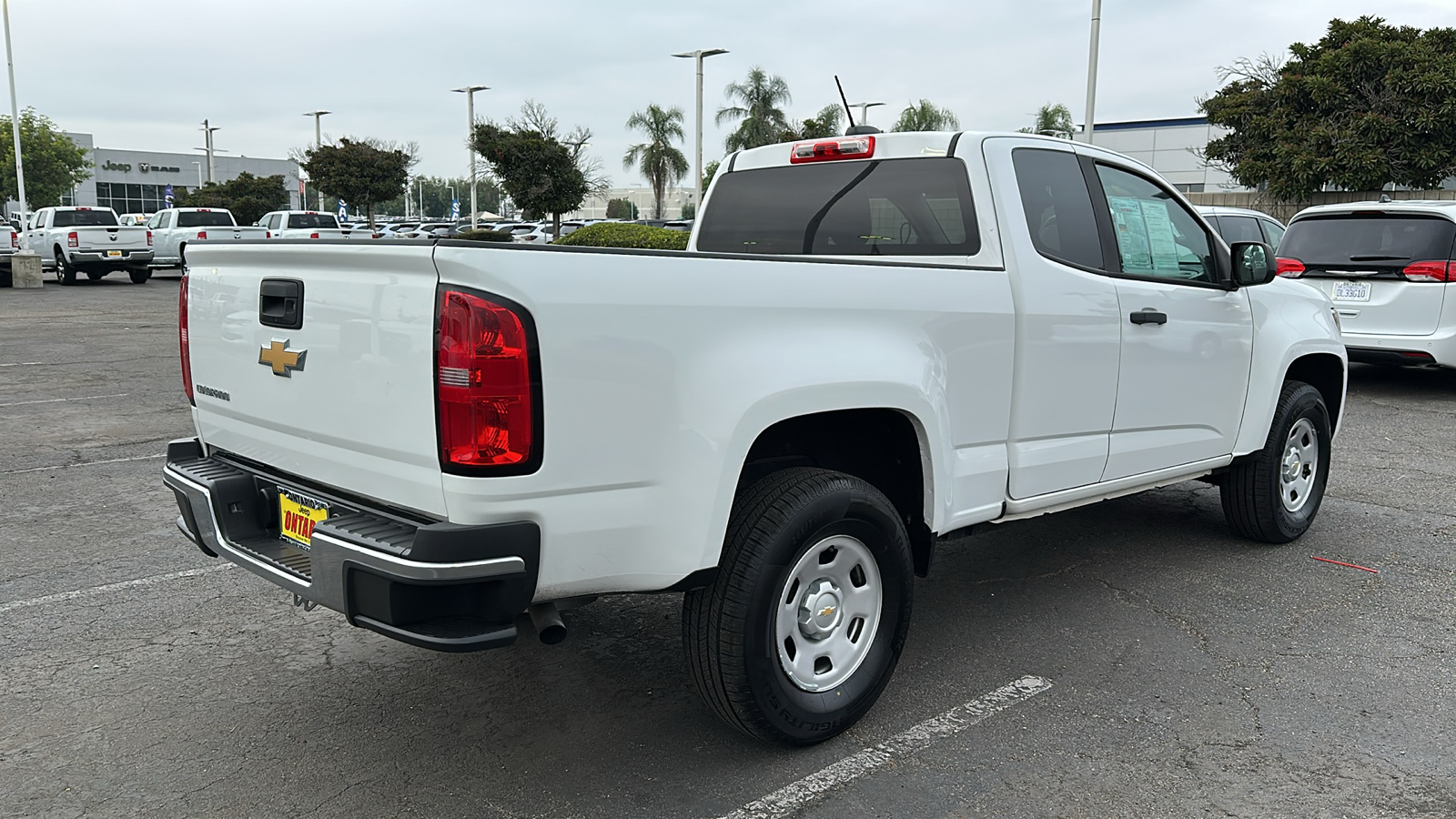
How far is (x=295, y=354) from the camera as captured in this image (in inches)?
128

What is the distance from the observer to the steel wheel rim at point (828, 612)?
11.3 ft

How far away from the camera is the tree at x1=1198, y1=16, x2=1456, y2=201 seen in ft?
67.4

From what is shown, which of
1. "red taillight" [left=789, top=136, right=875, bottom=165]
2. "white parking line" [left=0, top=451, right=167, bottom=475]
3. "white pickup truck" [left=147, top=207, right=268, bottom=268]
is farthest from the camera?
"white pickup truck" [left=147, top=207, right=268, bottom=268]

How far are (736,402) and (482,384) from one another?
72 centimetres

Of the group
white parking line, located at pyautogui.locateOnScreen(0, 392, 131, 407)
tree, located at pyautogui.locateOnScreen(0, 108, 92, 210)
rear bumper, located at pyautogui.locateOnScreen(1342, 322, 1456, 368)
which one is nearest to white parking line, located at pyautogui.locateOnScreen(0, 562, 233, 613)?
white parking line, located at pyautogui.locateOnScreen(0, 392, 131, 407)

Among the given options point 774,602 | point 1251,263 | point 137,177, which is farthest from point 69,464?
point 137,177

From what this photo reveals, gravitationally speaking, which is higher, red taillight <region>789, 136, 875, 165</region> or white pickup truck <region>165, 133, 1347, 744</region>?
red taillight <region>789, 136, 875, 165</region>

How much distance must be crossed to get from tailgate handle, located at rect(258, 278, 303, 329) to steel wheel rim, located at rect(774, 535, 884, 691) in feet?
5.23

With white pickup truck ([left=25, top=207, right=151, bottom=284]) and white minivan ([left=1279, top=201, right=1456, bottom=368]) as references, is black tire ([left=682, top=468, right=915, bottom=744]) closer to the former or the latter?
white minivan ([left=1279, top=201, right=1456, bottom=368])

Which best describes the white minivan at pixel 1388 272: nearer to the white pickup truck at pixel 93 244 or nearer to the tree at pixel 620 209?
the white pickup truck at pixel 93 244

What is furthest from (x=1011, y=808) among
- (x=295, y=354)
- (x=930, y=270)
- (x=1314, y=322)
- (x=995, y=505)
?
(x=1314, y=322)

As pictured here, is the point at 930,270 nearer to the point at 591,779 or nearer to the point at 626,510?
the point at 626,510

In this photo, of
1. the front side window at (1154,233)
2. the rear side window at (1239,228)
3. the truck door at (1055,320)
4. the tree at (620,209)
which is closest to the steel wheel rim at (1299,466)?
the front side window at (1154,233)

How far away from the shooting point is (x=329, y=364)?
10.2 feet
